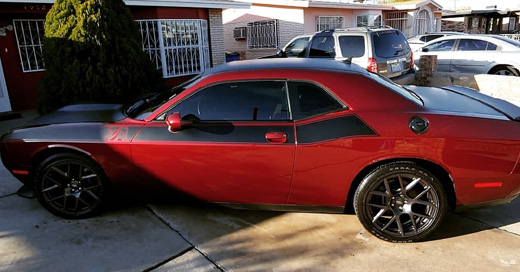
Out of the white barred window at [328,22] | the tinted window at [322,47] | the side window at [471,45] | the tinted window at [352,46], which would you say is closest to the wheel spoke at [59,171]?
the tinted window at [352,46]

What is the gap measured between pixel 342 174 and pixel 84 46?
440 cm

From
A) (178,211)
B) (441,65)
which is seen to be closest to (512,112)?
(178,211)

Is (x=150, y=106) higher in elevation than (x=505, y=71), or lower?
higher

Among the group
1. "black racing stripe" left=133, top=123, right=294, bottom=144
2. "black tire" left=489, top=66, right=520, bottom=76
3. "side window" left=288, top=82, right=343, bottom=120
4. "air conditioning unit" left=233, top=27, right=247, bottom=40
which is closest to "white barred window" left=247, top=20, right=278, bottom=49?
"air conditioning unit" left=233, top=27, right=247, bottom=40

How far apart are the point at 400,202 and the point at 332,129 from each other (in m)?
0.86

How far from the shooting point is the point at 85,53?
5496mm

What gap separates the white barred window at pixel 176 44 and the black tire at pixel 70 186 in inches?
265

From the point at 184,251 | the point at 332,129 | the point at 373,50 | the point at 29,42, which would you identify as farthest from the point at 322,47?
the point at 29,42

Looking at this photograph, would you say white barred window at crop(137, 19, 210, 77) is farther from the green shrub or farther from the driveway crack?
the driveway crack

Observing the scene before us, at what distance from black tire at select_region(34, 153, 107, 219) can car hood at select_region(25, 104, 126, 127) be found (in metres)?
0.40

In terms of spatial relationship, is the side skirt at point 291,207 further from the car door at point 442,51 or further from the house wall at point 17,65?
the car door at point 442,51

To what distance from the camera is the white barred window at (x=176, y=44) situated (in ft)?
32.3

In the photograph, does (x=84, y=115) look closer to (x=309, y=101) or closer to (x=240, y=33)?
(x=309, y=101)

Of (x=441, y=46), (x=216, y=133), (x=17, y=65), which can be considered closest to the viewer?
(x=216, y=133)
